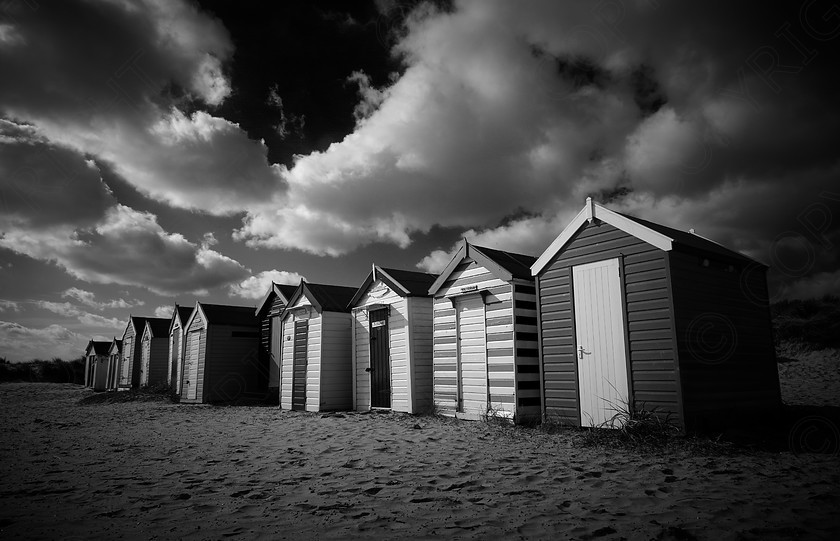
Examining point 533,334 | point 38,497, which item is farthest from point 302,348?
point 38,497

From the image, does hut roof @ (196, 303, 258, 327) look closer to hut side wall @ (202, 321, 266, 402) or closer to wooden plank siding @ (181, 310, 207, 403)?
hut side wall @ (202, 321, 266, 402)

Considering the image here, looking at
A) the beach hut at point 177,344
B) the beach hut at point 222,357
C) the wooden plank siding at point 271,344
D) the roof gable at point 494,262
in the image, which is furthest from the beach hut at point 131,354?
the roof gable at point 494,262

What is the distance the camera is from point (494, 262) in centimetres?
1170

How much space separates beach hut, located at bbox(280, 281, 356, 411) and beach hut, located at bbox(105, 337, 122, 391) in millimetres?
25835

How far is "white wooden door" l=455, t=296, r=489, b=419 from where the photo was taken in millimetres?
11852

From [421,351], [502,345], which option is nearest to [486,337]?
[502,345]

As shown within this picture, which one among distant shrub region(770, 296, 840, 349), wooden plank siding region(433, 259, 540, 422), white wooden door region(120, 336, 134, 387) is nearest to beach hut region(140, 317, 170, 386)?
white wooden door region(120, 336, 134, 387)

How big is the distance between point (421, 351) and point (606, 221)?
657cm

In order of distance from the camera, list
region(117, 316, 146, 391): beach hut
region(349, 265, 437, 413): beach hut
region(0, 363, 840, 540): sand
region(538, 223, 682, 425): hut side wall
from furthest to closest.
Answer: region(117, 316, 146, 391): beach hut → region(349, 265, 437, 413): beach hut → region(538, 223, 682, 425): hut side wall → region(0, 363, 840, 540): sand

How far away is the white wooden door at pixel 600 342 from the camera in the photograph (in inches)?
360

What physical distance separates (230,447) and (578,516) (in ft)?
22.2

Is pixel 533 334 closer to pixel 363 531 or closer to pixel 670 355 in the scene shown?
pixel 670 355

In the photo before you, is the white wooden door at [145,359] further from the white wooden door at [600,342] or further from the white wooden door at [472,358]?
the white wooden door at [600,342]

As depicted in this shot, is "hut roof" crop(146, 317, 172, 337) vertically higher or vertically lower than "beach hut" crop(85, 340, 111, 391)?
higher
